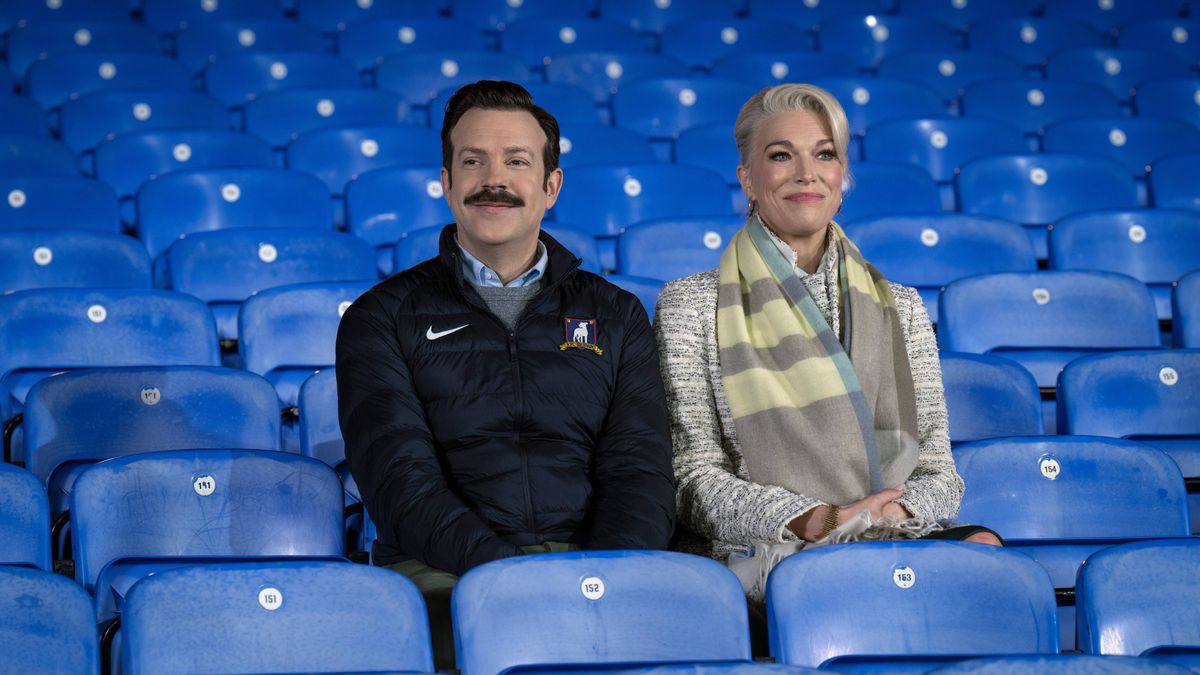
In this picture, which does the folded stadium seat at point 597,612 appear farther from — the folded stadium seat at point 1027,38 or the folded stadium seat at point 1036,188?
the folded stadium seat at point 1027,38

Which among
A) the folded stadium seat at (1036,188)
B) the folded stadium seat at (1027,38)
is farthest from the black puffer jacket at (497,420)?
the folded stadium seat at (1027,38)

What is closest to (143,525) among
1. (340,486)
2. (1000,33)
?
(340,486)

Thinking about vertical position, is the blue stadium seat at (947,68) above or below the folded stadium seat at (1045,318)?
above

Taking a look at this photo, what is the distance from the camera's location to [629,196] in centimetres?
396

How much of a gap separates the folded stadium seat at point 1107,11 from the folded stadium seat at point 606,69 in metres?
1.80

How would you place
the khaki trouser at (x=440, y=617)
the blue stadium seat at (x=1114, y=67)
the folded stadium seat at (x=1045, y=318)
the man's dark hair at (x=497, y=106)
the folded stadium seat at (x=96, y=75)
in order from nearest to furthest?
the khaki trouser at (x=440, y=617), the man's dark hair at (x=497, y=106), the folded stadium seat at (x=1045, y=318), the folded stadium seat at (x=96, y=75), the blue stadium seat at (x=1114, y=67)

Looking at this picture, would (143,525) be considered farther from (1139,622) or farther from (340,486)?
(1139,622)

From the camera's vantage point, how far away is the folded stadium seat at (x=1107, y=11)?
233 inches

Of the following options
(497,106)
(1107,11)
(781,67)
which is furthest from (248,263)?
(1107,11)

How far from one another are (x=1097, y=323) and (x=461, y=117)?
5.23 feet

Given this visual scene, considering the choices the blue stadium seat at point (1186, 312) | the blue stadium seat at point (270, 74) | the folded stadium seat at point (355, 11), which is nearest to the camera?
the blue stadium seat at point (1186, 312)

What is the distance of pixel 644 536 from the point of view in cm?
217

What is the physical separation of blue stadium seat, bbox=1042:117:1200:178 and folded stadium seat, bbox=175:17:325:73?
253cm

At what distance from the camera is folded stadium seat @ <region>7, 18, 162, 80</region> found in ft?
15.7
